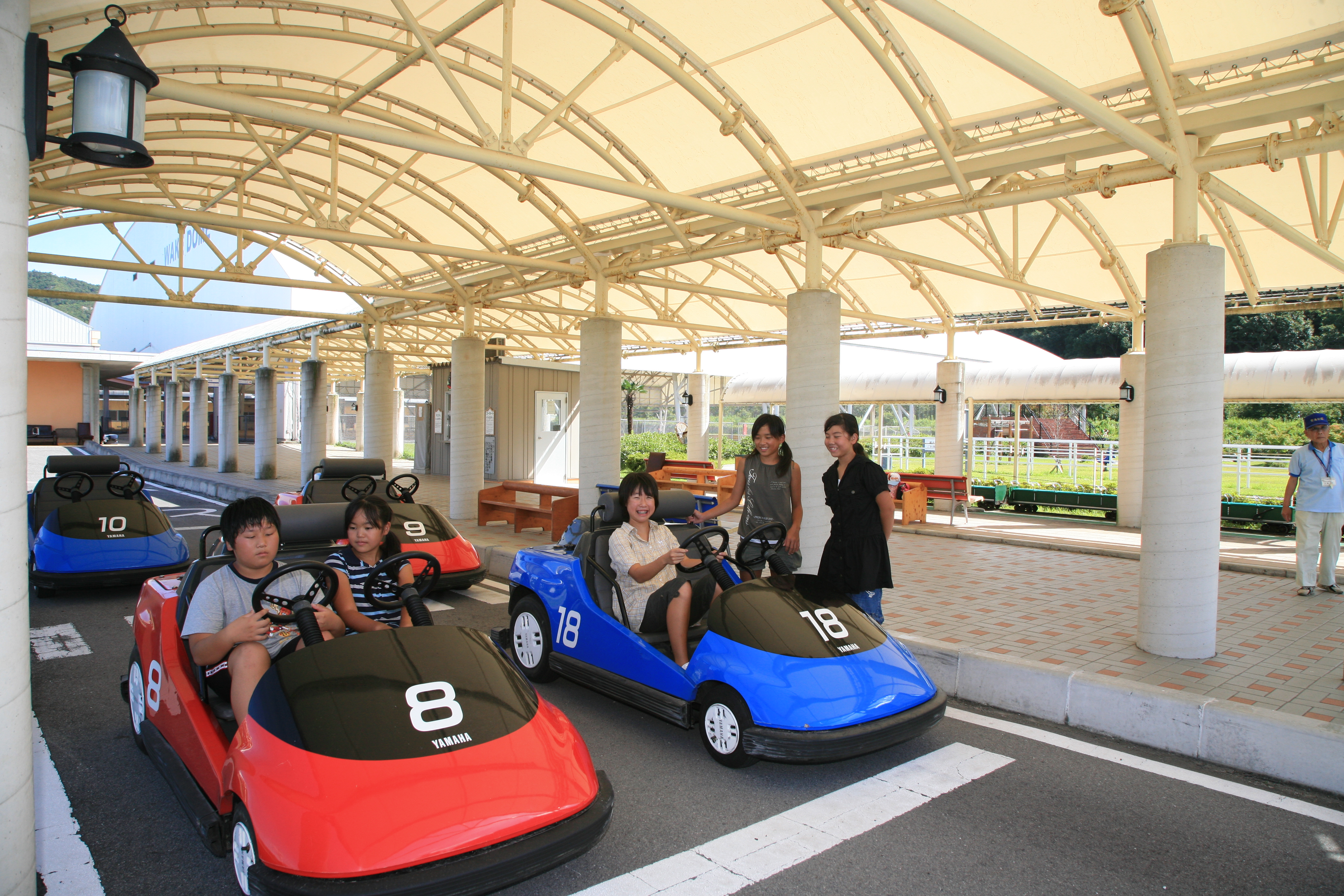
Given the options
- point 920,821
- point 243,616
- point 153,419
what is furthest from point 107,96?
point 153,419

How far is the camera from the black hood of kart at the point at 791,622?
13.0 ft

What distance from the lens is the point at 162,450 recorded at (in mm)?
39438

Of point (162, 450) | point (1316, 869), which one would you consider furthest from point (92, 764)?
point (162, 450)

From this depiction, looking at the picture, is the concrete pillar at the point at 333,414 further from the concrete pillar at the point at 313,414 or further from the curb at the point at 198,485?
the concrete pillar at the point at 313,414

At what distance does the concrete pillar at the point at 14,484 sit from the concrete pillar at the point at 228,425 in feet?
80.4

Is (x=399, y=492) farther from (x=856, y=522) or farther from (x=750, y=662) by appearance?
(x=750, y=662)

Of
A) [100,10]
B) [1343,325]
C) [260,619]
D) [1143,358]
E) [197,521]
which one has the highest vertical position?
[1343,325]

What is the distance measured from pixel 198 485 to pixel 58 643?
16476 millimetres

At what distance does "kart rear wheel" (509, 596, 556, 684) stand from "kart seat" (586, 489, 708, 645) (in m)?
0.52

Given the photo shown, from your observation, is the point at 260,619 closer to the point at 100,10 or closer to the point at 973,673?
the point at 973,673

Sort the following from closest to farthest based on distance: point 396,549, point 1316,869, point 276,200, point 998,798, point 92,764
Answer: point 1316,869 < point 998,798 < point 92,764 < point 396,549 < point 276,200

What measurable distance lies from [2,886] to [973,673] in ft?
15.7

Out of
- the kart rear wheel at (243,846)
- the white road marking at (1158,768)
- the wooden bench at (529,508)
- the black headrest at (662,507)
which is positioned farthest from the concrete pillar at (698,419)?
the kart rear wheel at (243,846)

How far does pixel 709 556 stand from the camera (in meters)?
4.66
